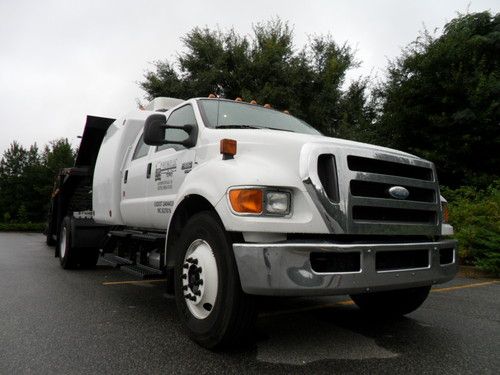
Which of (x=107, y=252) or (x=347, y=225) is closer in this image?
(x=347, y=225)

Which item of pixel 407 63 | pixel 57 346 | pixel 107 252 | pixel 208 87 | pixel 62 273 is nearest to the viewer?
pixel 57 346

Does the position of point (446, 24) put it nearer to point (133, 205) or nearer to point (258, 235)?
point (133, 205)

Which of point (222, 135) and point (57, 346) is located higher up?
point (222, 135)

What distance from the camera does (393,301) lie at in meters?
4.09

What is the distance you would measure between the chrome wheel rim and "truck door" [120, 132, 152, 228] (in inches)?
59.2

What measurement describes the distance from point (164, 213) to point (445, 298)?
3.49m

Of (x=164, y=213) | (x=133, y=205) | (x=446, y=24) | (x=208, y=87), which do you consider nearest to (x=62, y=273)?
(x=133, y=205)

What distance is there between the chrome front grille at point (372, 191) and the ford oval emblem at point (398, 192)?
0.03 meters

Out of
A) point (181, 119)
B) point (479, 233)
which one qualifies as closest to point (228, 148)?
point (181, 119)

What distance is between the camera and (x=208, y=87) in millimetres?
18516

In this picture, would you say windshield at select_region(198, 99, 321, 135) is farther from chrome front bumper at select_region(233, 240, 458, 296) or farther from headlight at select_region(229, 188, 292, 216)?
chrome front bumper at select_region(233, 240, 458, 296)

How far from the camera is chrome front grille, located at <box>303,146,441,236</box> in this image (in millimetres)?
2893

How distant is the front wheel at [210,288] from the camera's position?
2.92 meters

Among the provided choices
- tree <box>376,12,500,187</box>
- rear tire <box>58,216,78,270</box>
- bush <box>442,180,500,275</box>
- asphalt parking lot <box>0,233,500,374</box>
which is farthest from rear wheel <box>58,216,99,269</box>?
tree <box>376,12,500,187</box>
